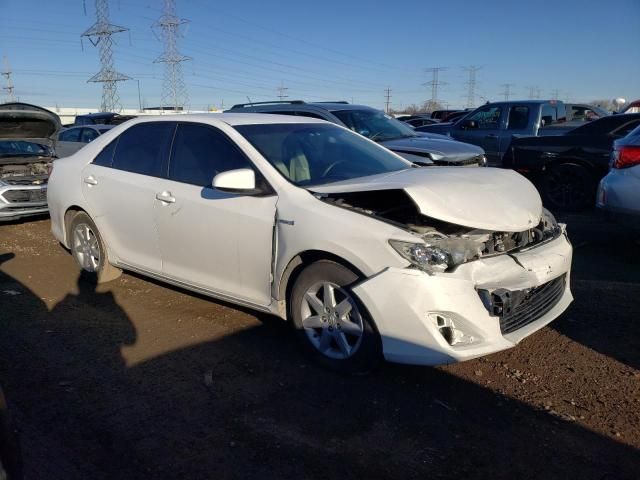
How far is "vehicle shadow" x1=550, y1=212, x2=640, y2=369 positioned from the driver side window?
4.78 metres

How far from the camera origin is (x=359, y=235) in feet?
10.6

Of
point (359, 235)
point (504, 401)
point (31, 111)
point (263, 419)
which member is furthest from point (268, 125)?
point (31, 111)

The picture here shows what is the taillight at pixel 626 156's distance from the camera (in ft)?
18.0

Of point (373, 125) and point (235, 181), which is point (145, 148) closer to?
point (235, 181)

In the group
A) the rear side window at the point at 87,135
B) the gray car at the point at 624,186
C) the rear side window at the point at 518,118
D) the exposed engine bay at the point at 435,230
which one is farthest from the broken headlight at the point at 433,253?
the rear side window at the point at 87,135

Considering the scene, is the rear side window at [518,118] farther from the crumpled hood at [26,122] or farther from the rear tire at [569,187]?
the crumpled hood at [26,122]

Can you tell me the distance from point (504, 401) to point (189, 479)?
176 centimetres

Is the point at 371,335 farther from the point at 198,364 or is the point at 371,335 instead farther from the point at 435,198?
the point at 198,364

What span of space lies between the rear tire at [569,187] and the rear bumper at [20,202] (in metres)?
7.99

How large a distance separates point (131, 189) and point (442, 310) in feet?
9.55

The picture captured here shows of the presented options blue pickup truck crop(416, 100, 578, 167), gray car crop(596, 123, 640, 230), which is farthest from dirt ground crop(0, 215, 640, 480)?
blue pickup truck crop(416, 100, 578, 167)

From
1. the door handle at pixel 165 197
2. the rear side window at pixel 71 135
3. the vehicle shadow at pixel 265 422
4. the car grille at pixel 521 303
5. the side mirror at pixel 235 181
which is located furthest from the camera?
the rear side window at pixel 71 135

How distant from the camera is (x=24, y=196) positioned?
8531 mm

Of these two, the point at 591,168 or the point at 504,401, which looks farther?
the point at 591,168
